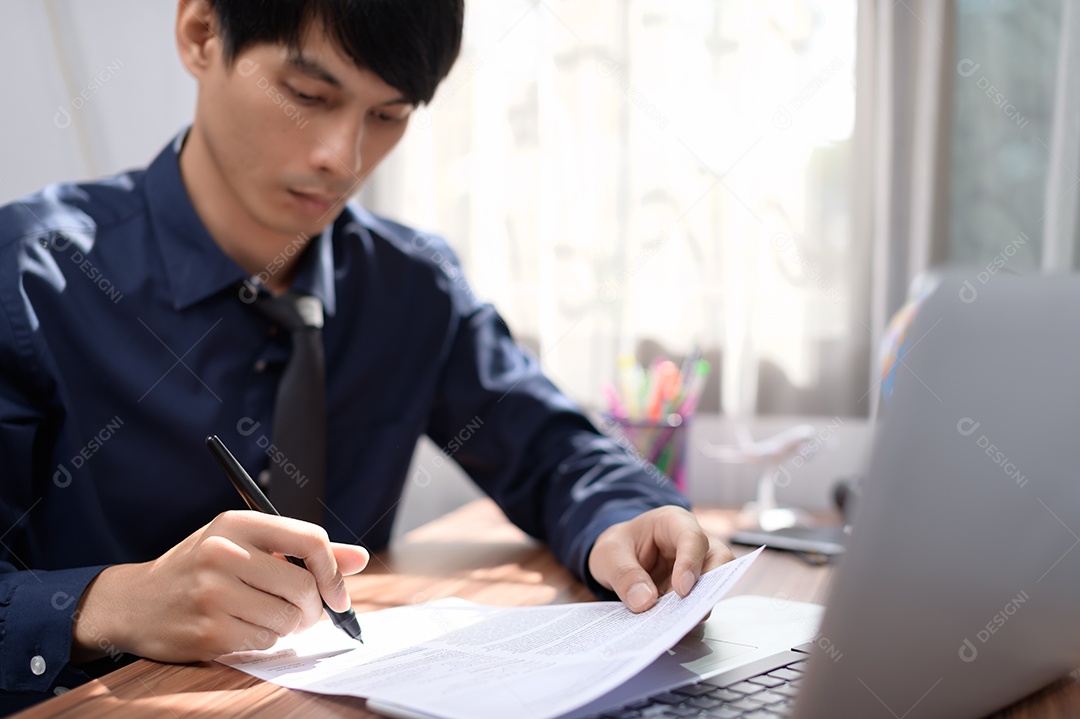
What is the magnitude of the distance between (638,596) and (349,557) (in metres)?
0.23

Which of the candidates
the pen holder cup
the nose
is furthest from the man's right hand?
the pen holder cup

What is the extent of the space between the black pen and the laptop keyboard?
242 millimetres

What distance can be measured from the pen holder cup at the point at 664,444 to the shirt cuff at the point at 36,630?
794 millimetres

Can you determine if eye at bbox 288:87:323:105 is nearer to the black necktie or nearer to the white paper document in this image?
the black necktie

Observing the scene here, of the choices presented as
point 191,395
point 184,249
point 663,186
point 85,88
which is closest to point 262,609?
point 191,395

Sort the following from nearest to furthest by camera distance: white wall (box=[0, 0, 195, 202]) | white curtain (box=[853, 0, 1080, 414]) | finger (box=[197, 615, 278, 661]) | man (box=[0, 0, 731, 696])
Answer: finger (box=[197, 615, 278, 661])
man (box=[0, 0, 731, 696])
white wall (box=[0, 0, 195, 202])
white curtain (box=[853, 0, 1080, 414])

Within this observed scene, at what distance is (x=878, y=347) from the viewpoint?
60.2 inches

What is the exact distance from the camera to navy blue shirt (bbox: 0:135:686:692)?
0.94 metres

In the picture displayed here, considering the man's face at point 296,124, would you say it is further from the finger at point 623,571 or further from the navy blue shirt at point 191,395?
the finger at point 623,571

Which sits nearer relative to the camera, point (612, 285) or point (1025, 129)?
point (1025, 129)

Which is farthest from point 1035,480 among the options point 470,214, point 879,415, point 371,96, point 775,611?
point 470,214

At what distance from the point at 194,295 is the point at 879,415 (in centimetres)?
83

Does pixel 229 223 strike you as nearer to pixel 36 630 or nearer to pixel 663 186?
pixel 36 630

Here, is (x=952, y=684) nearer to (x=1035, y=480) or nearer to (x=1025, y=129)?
(x=1035, y=480)
